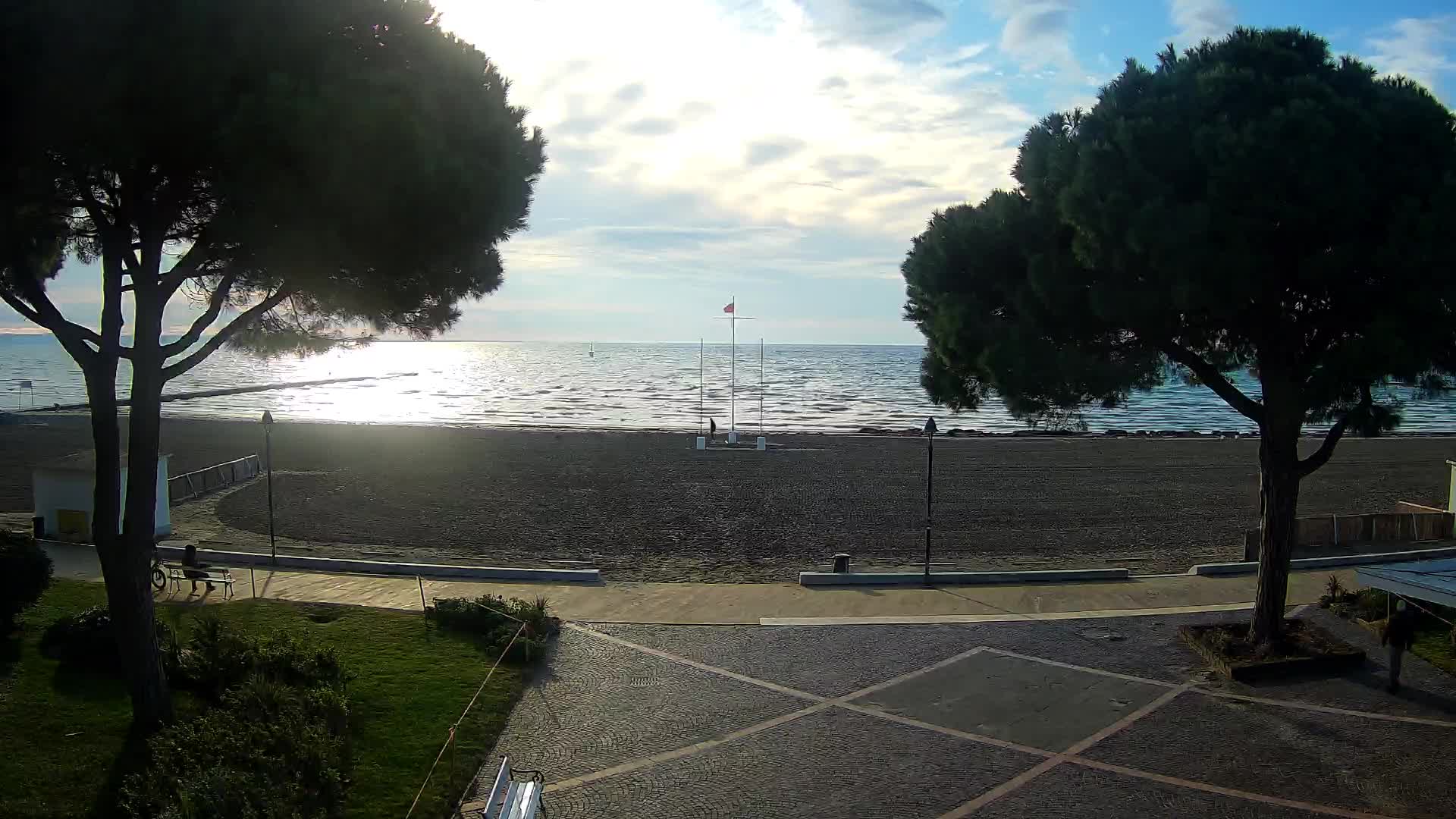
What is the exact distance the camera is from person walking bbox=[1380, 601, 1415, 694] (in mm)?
11406

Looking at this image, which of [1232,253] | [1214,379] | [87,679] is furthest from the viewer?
[1214,379]

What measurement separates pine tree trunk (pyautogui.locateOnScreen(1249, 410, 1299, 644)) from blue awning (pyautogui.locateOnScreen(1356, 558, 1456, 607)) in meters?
0.92

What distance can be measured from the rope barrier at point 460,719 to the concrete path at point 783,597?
1.94 meters

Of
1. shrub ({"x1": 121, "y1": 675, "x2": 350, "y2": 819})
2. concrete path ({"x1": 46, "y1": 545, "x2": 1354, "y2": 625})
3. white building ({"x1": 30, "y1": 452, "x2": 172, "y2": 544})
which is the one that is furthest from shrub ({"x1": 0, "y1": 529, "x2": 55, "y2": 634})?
white building ({"x1": 30, "y1": 452, "x2": 172, "y2": 544})

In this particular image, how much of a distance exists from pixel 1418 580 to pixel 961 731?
5926 millimetres

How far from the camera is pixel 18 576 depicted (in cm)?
1112

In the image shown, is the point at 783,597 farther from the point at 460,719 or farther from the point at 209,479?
the point at 209,479

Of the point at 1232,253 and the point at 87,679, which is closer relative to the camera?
the point at 87,679

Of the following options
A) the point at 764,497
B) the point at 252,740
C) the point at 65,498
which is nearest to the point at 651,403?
the point at 764,497

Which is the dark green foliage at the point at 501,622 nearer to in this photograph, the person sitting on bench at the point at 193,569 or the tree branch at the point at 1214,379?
the person sitting on bench at the point at 193,569

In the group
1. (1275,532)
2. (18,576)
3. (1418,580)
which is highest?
(1275,532)

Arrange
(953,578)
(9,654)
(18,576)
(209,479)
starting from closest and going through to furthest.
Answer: (9,654)
(18,576)
(953,578)
(209,479)

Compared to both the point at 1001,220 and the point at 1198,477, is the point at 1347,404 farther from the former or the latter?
the point at 1198,477

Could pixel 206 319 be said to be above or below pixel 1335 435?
above
